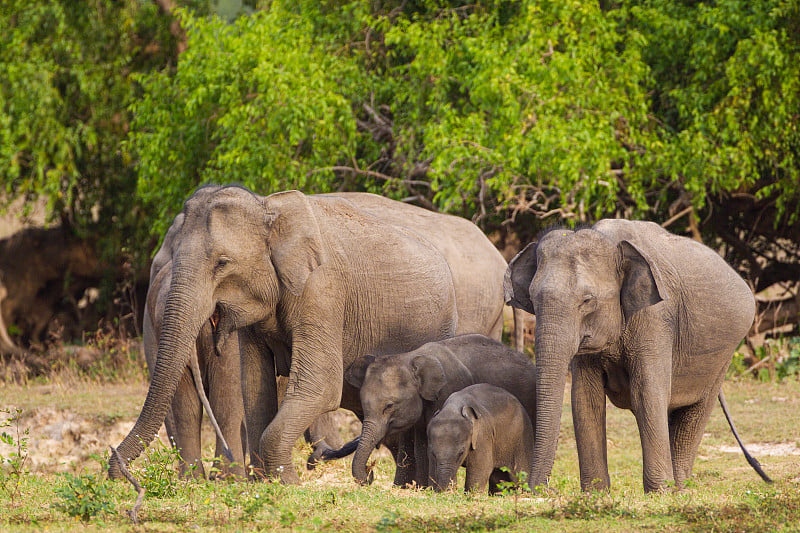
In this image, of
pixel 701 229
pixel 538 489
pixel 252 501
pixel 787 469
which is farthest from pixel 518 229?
pixel 252 501

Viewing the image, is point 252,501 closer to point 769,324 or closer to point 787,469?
point 787,469

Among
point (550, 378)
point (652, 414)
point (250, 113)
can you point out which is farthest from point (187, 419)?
point (250, 113)

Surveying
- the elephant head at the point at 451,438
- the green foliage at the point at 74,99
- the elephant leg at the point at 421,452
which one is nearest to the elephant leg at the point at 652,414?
the elephant head at the point at 451,438

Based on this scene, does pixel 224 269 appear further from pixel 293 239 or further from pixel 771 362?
pixel 771 362

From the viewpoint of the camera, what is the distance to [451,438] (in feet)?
25.3

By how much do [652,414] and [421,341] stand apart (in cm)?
203

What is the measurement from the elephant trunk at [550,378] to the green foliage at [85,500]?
2.75m

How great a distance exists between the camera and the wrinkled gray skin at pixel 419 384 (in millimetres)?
8297

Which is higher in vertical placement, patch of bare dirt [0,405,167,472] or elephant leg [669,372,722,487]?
elephant leg [669,372,722,487]

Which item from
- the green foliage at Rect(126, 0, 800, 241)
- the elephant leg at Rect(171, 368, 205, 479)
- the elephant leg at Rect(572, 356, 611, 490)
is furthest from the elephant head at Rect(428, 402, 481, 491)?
the green foliage at Rect(126, 0, 800, 241)

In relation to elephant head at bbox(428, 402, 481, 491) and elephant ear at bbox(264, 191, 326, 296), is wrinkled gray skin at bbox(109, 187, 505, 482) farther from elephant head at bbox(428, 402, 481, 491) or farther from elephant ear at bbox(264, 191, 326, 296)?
elephant head at bbox(428, 402, 481, 491)

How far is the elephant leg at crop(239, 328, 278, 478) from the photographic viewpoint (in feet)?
28.1

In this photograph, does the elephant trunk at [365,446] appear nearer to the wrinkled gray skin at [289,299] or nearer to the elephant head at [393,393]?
the elephant head at [393,393]

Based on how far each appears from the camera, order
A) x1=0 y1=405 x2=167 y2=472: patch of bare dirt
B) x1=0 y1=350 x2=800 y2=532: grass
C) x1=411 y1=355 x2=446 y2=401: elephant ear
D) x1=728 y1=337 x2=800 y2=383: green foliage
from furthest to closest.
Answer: x1=728 y1=337 x2=800 y2=383: green foliage, x1=0 y1=405 x2=167 y2=472: patch of bare dirt, x1=411 y1=355 x2=446 y2=401: elephant ear, x1=0 y1=350 x2=800 y2=532: grass
